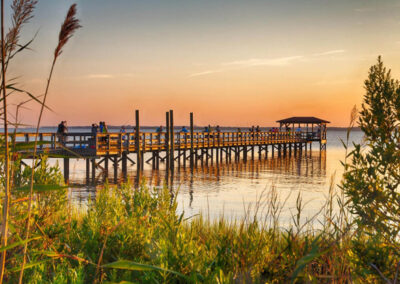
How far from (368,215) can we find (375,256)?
50 centimetres

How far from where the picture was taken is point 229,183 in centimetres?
2438

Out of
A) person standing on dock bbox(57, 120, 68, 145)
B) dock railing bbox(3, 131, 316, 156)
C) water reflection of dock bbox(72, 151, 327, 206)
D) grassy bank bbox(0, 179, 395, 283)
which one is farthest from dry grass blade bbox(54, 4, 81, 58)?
person standing on dock bbox(57, 120, 68, 145)

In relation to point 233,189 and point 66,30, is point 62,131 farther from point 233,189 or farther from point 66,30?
point 66,30

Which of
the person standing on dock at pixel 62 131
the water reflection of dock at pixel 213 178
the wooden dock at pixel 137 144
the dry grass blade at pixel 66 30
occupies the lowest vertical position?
the water reflection of dock at pixel 213 178

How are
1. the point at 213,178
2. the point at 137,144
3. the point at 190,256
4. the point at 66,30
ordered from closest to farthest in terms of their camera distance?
1. the point at 66,30
2. the point at 190,256
3. the point at 213,178
4. the point at 137,144

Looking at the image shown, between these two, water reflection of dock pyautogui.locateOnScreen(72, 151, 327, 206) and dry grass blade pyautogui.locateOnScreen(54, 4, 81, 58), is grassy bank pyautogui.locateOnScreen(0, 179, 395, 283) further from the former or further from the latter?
water reflection of dock pyautogui.locateOnScreen(72, 151, 327, 206)

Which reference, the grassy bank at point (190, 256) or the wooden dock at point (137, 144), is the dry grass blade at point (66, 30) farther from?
the wooden dock at point (137, 144)

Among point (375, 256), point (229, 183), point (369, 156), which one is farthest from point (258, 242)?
point (229, 183)

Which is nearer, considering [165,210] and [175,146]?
[165,210]

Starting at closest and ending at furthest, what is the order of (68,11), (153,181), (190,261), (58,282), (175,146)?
(68,11) < (58,282) < (190,261) < (153,181) < (175,146)

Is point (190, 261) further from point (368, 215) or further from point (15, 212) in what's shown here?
point (15, 212)

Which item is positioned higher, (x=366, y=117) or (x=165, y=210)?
(x=366, y=117)

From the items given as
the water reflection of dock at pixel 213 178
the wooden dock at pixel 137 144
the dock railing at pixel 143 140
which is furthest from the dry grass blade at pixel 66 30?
the water reflection of dock at pixel 213 178

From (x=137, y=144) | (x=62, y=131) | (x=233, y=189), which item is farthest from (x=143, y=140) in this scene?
(x=233, y=189)
